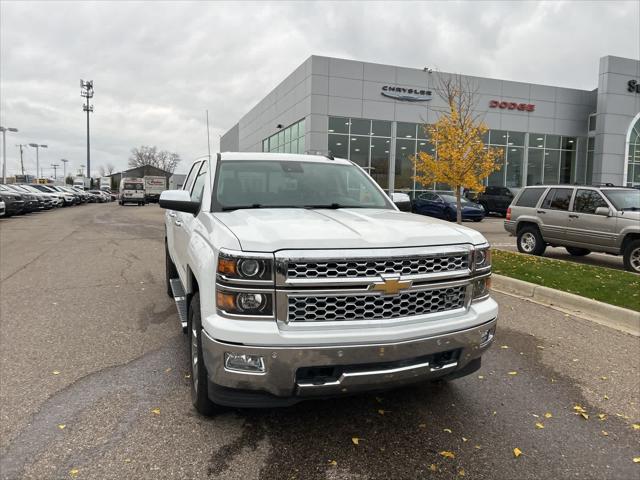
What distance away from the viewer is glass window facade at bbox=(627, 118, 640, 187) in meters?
34.5

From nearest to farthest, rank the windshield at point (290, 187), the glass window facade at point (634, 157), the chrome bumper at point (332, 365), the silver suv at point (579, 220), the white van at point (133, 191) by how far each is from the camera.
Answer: the chrome bumper at point (332, 365) < the windshield at point (290, 187) < the silver suv at point (579, 220) < the glass window facade at point (634, 157) < the white van at point (133, 191)

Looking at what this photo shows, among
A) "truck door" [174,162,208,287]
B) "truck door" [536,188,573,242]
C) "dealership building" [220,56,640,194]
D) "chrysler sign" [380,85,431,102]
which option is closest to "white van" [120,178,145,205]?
"dealership building" [220,56,640,194]

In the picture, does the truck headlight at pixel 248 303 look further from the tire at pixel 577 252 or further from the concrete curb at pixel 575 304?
the tire at pixel 577 252

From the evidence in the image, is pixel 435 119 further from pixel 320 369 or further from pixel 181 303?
pixel 320 369

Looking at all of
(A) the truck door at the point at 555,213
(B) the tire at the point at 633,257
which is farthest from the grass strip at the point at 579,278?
(A) the truck door at the point at 555,213

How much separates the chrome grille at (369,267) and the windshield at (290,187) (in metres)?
1.29

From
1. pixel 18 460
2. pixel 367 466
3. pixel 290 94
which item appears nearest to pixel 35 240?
pixel 18 460

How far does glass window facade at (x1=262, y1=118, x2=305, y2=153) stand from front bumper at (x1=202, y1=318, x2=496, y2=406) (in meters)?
27.9

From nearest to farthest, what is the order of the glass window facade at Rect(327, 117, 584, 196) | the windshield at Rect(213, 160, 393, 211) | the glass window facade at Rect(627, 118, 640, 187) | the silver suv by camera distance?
the windshield at Rect(213, 160, 393, 211) → the silver suv → the glass window facade at Rect(327, 117, 584, 196) → the glass window facade at Rect(627, 118, 640, 187)

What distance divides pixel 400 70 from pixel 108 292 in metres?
27.0

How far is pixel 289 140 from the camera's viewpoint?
109ft

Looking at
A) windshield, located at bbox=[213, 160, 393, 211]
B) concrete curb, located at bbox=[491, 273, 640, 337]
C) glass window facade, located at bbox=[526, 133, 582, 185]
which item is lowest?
concrete curb, located at bbox=[491, 273, 640, 337]

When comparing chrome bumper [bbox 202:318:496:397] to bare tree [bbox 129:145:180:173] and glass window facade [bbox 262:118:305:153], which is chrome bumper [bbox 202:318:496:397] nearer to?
glass window facade [bbox 262:118:305:153]

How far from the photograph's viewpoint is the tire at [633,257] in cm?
916
